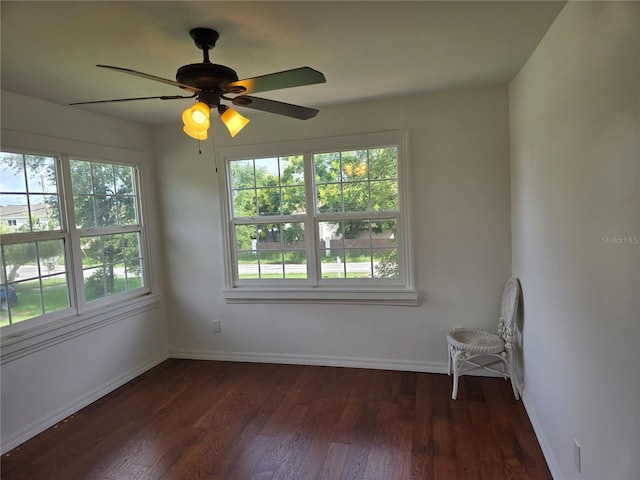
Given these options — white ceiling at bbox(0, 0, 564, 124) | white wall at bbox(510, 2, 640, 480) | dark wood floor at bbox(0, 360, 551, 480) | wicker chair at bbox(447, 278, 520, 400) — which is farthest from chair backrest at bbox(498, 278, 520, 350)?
white ceiling at bbox(0, 0, 564, 124)

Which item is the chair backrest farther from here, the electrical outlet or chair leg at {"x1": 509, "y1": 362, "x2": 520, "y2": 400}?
the electrical outlet

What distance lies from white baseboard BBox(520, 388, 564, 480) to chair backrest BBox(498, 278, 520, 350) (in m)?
0.37

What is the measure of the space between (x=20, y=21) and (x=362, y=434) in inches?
112

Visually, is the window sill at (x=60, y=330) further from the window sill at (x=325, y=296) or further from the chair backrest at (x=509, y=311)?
the chair backrest at (x=509, y=311)

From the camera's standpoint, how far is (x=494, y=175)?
310 cm

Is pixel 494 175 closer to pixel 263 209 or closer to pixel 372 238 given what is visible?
pixel 372 238

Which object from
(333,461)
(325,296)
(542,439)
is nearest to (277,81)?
(333,461)

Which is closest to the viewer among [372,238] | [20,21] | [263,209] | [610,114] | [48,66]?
[610,114]

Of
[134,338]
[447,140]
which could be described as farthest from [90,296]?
[447,140]

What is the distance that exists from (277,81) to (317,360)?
268cm

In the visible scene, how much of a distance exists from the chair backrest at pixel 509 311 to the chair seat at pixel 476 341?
0.18 ft

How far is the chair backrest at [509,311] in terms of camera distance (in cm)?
283

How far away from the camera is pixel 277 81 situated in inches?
67.0

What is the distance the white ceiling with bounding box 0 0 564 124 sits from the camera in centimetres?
169
